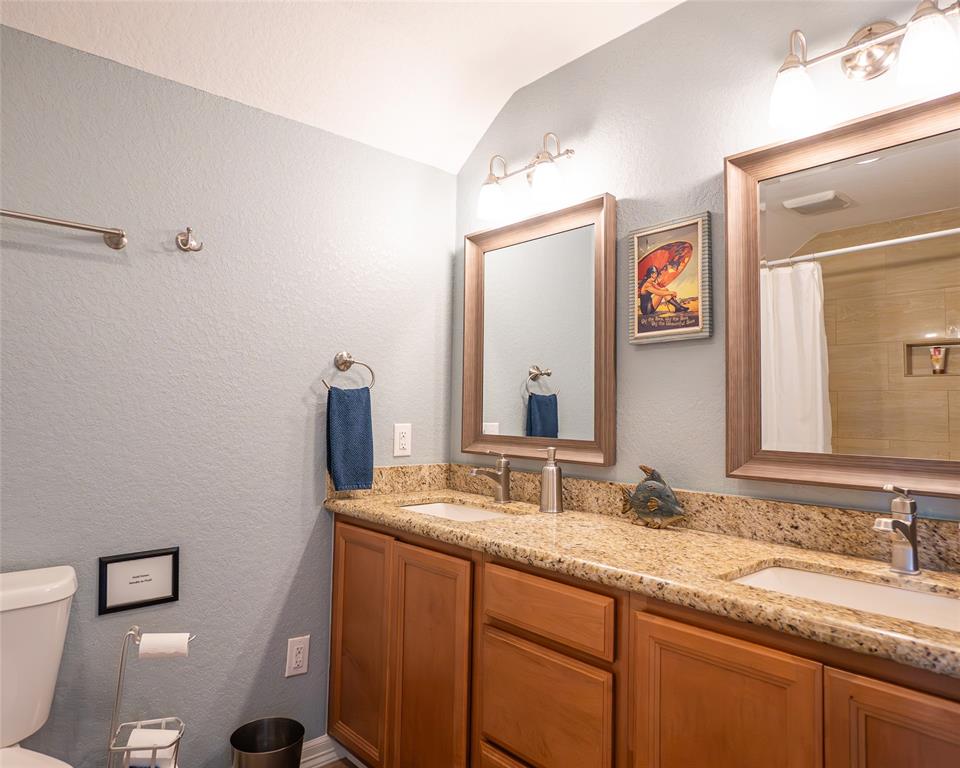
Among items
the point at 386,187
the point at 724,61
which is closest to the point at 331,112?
the point at 386,187

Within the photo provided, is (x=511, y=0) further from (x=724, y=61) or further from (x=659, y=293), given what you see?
(x=659, y=293)

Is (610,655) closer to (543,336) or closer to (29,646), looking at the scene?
(543,336)

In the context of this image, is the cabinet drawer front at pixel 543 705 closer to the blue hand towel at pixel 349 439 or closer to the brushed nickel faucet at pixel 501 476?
the brushed nickel faucet at pixel 501 476

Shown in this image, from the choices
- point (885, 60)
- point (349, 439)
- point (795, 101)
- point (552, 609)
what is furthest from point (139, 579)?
point (885, 60)

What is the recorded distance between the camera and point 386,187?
231 cm

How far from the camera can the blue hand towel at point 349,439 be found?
2070 millimetres

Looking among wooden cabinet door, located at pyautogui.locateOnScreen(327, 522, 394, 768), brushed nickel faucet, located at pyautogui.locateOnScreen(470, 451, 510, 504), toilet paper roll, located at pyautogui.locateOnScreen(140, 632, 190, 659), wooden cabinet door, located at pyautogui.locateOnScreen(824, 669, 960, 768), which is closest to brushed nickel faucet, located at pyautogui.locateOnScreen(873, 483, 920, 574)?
wooden cabinet door, located at pyautogui.locateOnScreen(824, 669, 960, 768)

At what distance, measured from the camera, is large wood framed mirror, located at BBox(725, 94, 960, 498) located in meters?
1.26

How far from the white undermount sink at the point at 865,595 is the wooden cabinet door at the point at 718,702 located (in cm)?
Answer: 21

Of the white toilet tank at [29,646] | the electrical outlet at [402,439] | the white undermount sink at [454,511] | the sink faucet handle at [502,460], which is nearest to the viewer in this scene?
the white toilet tank at [29,646]

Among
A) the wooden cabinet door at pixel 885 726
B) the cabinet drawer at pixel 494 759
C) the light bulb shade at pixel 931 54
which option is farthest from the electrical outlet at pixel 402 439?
the light bulb shade at pixel 931 54

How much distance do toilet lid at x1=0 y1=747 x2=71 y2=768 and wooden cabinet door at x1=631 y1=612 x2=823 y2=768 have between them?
1.20 metres

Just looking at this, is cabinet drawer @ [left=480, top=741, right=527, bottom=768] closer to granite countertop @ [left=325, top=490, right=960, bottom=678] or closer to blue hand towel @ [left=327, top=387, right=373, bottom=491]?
granite countertop @ [left=325, top=490, right=960, bottom=678]

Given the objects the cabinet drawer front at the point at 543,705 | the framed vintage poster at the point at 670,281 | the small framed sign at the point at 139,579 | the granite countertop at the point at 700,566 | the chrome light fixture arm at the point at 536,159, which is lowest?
the cabinet drawer front at the point at 543,705
